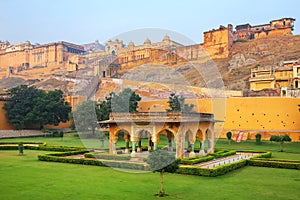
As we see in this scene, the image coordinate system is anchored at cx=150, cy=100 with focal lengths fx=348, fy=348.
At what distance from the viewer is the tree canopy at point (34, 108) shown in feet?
135

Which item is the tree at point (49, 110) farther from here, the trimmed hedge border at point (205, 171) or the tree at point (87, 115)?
the trimmed hedge border at point (205, 171)

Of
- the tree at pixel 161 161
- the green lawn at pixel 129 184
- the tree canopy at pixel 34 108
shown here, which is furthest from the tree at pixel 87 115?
the tree at pixel 161 161

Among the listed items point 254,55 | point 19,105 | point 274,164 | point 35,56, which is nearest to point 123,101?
point 19,105

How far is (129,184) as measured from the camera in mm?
13344

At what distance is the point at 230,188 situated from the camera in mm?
12688

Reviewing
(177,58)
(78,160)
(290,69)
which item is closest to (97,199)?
(78,160)

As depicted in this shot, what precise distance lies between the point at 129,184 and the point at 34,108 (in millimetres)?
30953

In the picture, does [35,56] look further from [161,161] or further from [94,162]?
[161,161]

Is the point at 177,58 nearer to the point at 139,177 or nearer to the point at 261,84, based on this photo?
the point at 261,84

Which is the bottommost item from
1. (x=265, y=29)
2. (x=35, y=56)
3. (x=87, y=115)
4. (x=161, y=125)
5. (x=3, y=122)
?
(x=3, y=122)

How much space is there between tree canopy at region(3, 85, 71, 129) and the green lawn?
24.4 meters

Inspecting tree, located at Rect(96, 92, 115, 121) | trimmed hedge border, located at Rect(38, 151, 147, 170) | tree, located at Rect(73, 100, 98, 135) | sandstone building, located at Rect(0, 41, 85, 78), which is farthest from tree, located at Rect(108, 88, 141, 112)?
sandstone building, located at Rect(0, 41, 85, 78)

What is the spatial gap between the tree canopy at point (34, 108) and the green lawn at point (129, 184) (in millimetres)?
24389

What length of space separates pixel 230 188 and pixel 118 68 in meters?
55.2
